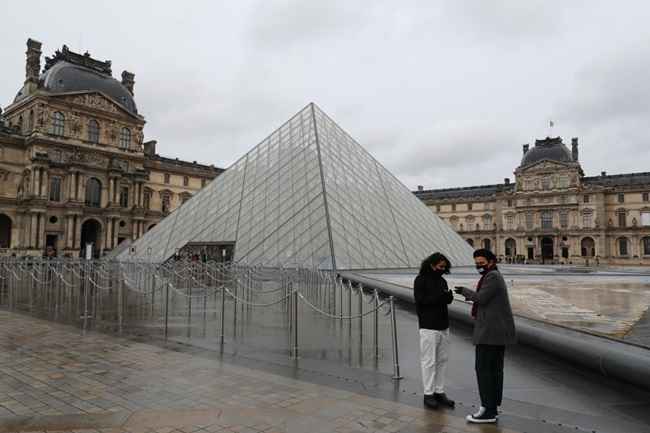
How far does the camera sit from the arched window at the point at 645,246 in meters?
59.6

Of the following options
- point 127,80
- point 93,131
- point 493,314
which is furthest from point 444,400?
point 127,80

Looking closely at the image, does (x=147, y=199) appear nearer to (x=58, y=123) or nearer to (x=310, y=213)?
(x=58, y=123)

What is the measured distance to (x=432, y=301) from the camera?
3943mm

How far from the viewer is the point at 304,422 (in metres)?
3.47

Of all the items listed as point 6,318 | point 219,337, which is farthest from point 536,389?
point 6,318

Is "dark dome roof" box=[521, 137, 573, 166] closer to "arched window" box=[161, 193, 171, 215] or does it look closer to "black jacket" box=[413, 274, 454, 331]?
"arched window" box=[161, 193, 171, 215]

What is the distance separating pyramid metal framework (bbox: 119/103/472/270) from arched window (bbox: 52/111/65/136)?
23530 mm

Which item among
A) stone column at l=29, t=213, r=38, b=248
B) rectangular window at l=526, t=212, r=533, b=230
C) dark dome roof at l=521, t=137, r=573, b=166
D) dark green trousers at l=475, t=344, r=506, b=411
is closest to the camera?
dark green trousers at l=475, t=344, r=506, b=411

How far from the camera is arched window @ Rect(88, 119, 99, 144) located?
1802 inches

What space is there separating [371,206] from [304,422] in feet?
61.1

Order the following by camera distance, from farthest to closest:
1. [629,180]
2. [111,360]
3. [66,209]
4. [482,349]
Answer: [629,180], [66,209], [111,360], [482,349]

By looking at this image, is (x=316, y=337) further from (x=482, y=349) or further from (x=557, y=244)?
(x=557, y=244)

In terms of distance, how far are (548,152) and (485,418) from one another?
232ft

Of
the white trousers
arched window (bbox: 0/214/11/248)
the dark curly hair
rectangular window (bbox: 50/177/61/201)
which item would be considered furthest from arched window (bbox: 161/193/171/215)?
the white trousers
